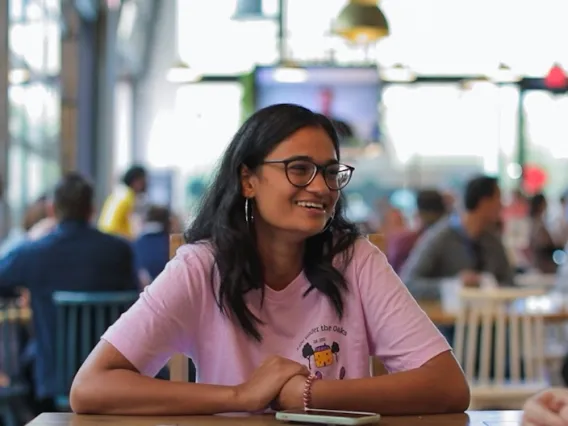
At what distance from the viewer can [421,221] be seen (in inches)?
246

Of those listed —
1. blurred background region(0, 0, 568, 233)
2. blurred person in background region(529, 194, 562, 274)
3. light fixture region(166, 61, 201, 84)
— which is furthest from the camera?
blurred background region(0, 0, 568, 233)

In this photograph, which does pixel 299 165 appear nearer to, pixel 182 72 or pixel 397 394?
pixel 397 394

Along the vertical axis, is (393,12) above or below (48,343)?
above

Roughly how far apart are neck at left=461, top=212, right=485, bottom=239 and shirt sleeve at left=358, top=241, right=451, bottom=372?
9.63 feet

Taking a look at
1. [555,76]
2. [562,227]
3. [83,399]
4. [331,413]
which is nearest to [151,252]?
[83,399]

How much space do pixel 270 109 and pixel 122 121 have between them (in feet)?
39.8

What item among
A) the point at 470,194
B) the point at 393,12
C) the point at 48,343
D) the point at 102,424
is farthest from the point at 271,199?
the point at 393,12

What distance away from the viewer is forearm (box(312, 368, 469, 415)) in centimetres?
185

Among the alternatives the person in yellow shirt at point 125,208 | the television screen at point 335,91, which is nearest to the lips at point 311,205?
the person in yellow shirt at point 125,208

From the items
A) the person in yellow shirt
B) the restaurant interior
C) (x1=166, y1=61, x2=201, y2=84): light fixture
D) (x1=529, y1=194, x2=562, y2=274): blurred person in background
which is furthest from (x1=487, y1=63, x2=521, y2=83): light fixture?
the person in yellow shirt

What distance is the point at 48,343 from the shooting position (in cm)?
439

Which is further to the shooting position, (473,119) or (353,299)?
(473,119)

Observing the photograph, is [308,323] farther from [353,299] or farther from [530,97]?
[530,97]

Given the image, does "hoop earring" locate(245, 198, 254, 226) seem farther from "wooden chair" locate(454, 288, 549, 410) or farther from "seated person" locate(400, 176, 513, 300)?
"seated person" locate(400, 176, 513, 300)
